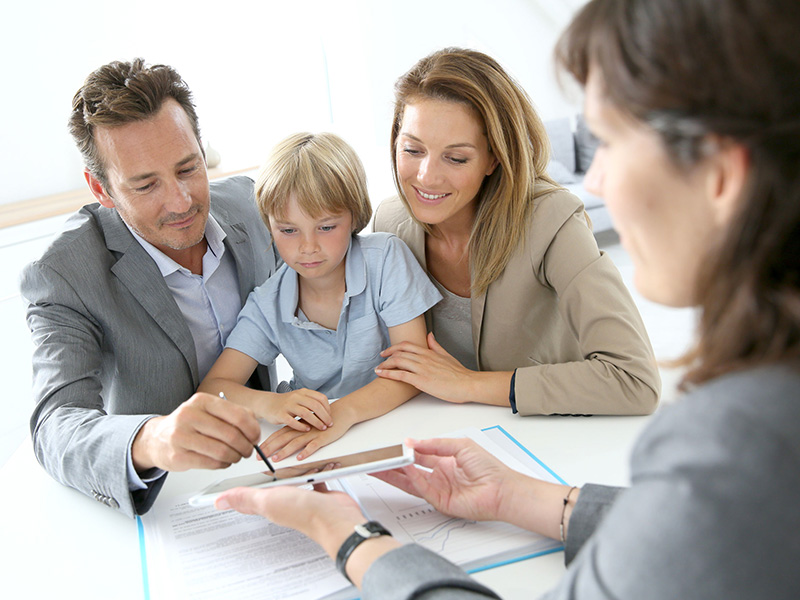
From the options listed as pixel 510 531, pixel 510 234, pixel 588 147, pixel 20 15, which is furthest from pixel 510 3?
pixel 510 531

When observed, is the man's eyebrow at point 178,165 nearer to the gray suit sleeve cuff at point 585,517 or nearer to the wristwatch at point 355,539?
the wristwatch at point 355,539

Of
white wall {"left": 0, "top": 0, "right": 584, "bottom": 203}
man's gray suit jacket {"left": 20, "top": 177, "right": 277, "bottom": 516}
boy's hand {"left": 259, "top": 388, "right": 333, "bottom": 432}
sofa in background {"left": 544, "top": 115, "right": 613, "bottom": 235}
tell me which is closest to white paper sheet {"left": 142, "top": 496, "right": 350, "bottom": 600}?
man's gray suit jacket {"left": 20, "top": 177, "right": 277, "bottom": 516}

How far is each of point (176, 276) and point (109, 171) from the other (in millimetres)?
310

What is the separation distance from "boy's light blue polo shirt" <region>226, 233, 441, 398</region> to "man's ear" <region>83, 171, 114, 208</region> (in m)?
0.45

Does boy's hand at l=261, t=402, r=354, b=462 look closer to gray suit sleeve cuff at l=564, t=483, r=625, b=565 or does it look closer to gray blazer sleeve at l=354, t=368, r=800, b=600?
gray suit sleeve cuff at l=564, t=483, r=625, b=565

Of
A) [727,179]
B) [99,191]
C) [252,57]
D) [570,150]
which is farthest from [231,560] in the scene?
[570,150]

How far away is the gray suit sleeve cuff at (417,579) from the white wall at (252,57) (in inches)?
149

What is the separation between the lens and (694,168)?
23.3 inches

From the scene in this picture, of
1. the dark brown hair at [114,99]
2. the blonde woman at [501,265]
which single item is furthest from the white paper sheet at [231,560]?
the dark brown hair at [114,99]

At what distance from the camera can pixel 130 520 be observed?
1.15m

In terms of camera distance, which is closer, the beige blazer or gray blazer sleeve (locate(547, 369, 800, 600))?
gray blazer sleeve (locate(547, 369, 800, 600))

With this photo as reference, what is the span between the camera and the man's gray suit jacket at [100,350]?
1201 millimetres

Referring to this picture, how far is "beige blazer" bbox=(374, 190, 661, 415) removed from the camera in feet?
4.41

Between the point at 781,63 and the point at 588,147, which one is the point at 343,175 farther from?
the point at 588,147
